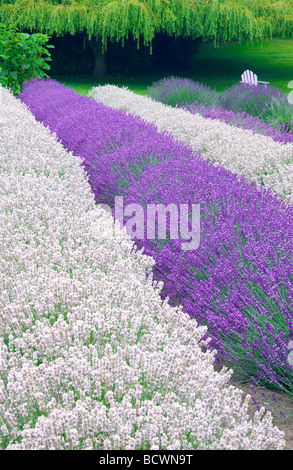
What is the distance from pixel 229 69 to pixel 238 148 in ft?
59.1

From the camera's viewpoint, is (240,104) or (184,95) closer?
(240,104)

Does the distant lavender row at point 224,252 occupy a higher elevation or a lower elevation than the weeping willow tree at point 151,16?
lower

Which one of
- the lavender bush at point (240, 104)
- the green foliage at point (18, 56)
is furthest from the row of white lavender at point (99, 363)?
the green foliage at point (18, 56)

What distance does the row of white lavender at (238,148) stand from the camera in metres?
4.80

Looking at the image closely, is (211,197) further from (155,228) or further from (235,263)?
(235,263)

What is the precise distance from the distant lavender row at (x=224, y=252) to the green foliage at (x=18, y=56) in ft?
25.8

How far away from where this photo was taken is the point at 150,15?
16484mm

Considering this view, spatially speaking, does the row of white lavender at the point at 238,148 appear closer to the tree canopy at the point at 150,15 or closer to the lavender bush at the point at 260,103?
the lavender bush at the point at 260,103

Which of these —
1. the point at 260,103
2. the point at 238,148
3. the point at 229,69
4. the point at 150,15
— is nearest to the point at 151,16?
the point at 150,15

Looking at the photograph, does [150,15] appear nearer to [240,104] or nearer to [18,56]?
[18,56]

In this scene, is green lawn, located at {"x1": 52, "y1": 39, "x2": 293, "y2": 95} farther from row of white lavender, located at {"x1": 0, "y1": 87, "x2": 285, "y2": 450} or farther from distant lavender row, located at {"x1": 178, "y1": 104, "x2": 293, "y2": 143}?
row of white lavender, located at {"x1": 0, "y1": 87, "x2": 285, "y2": 450}

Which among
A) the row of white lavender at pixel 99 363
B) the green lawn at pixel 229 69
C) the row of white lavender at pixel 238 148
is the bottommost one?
the green lawn at pixel 229 69

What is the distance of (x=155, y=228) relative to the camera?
3.61 meters

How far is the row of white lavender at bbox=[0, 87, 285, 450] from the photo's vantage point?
1.52 meters
